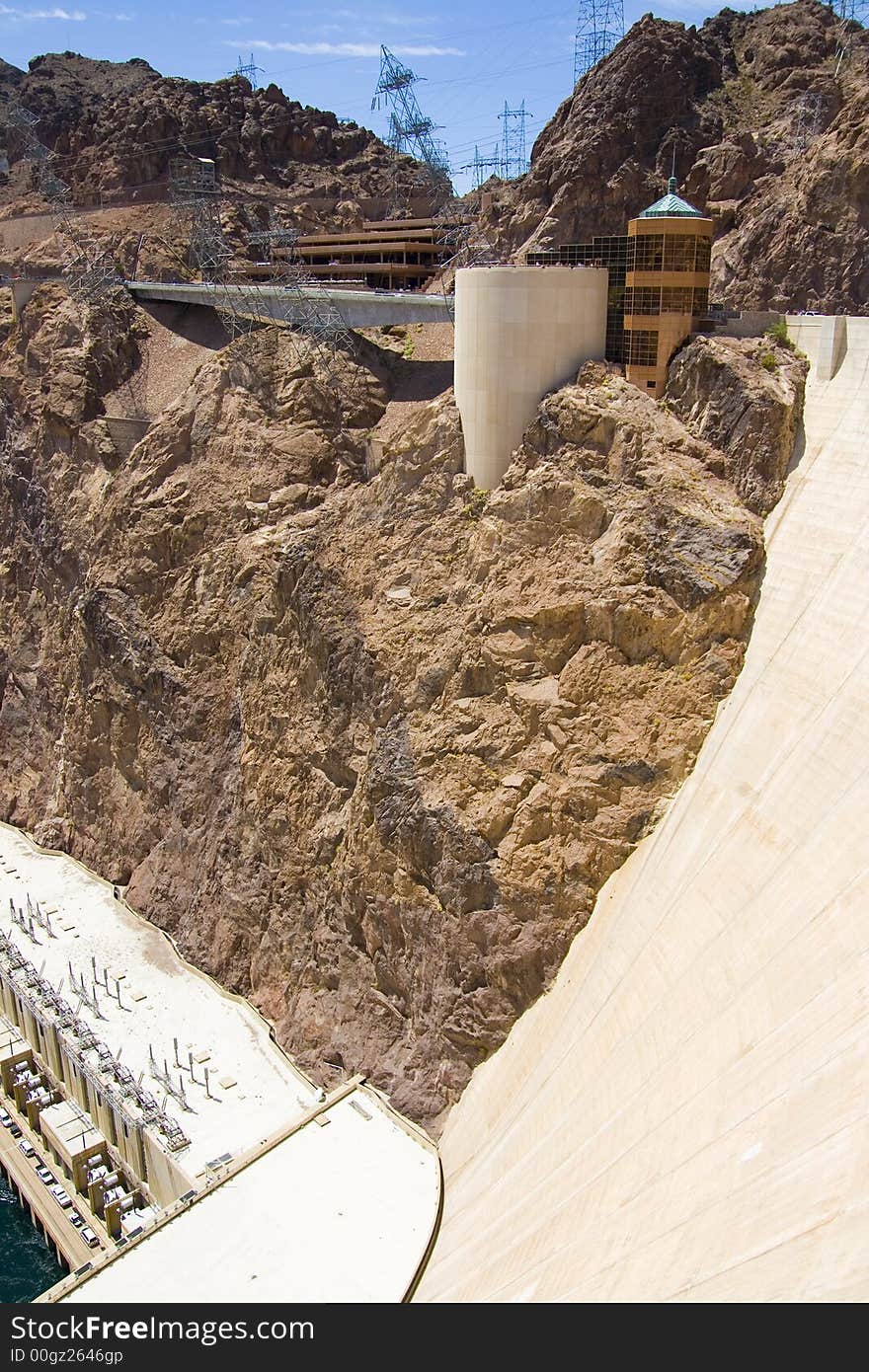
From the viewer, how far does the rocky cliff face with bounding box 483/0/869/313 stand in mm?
53219

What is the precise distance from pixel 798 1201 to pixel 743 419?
2801cm

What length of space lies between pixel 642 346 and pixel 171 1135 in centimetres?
3687

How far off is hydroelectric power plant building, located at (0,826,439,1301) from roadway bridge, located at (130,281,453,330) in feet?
119

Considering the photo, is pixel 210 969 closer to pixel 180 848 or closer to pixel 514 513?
pixel 180 848

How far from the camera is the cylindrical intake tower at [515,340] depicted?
4462 cm

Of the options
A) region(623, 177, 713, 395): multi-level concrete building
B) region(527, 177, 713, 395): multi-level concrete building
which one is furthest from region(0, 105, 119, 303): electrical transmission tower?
region(623, 177, 713, 395): multi-level concrete building

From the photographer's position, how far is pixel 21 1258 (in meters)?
44.9

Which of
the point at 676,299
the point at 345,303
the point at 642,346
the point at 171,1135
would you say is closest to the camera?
the point at 171,1135

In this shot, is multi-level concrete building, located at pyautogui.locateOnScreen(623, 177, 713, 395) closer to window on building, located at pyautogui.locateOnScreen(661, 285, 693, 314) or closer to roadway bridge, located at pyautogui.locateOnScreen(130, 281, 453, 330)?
window on building, located at pyautogui.locateOnScreen(661, 285, 693, 314)

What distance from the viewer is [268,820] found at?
5097 cm

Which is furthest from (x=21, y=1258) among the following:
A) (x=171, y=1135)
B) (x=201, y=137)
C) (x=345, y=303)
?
(x=201, y=137)

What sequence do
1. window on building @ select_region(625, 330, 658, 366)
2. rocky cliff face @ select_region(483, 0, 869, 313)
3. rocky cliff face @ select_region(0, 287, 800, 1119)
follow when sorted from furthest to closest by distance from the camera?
1. rocky cliff face @ select_region(483, 0, 869, 313)
2. window on building @ select_region(625, 330, 658, 366)
3. rocky cliff face @ select_region(0, 287, 800, 1119)

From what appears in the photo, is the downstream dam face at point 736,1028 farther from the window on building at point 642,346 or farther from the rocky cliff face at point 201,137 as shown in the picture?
the rocky cliff face at point 201,137

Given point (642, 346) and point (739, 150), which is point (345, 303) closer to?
point (739, 150)
